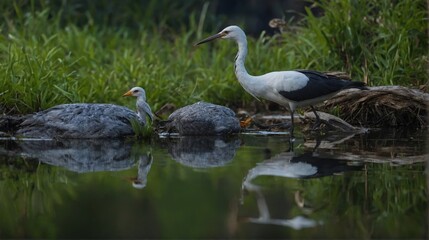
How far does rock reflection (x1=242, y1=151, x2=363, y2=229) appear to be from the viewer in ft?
19.6

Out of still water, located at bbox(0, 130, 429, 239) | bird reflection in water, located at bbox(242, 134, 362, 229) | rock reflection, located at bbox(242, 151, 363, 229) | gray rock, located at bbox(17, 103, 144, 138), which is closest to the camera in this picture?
still water, located at bbox(0, 130, 429, 239)

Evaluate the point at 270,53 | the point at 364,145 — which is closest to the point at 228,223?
the point at 364,145

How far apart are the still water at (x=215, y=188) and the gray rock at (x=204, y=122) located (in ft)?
0.92

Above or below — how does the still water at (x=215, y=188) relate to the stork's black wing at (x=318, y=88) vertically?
below

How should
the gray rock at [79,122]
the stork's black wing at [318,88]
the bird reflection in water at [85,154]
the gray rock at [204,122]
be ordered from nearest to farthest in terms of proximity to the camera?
the bird reflection in water at [85,154]
the gray rock at [79,122]
the stork's black wing at [318,88]
the gray rock at [204,122]

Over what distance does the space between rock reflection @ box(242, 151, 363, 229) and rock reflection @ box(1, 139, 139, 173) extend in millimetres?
1151

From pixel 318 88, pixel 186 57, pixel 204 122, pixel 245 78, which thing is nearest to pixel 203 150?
pixel 204 122

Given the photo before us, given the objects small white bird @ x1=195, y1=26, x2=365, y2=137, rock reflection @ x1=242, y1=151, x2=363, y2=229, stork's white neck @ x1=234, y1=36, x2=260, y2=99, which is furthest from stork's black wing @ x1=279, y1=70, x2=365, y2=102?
rock reflection @ x1=242, y1=151, x2=363, y2=229

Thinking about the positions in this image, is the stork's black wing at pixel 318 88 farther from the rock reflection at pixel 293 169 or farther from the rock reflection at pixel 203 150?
the rock reflection at pixel 293 169

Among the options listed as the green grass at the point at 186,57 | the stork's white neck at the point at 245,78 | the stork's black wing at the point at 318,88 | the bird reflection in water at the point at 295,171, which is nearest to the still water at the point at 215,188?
the bird reflection in water at the point at 295,171

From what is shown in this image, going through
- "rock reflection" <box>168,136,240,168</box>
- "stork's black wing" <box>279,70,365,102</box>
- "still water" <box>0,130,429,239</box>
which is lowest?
"rock reflection" <box>168,136,240,168</box>

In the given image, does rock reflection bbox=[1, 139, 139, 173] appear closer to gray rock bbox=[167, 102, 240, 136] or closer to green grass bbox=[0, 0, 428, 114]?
gray rock bbox=[167, 102, 240, 136]

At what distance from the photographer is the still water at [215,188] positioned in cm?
539

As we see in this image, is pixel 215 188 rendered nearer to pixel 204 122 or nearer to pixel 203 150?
pixel 203 150
